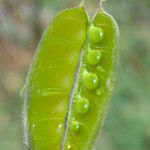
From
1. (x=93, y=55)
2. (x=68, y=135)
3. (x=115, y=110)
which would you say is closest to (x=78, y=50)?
(x=93, y=55)

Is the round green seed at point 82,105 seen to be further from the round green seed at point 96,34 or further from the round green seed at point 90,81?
the round green seed at point 96,34

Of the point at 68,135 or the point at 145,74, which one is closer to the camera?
the point at 68,135

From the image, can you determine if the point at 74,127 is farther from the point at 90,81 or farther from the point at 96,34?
the point at 96,34

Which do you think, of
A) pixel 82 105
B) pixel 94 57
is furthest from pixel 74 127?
pixel 94 57

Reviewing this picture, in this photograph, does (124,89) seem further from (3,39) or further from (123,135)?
(3,39)

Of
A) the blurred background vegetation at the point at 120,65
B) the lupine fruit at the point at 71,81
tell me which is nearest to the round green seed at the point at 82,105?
the lupine fruit at the point at 71,81

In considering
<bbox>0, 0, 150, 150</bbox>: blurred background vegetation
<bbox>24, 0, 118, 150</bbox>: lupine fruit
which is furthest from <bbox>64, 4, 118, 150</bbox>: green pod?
<bbox>0, 0, 150, 150</bbox>: blurred background vegetation
